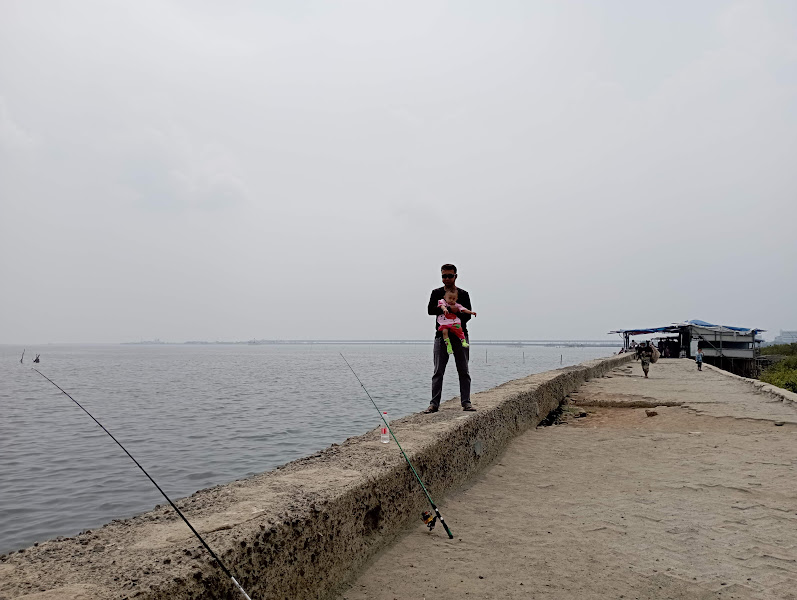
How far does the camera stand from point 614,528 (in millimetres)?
3084

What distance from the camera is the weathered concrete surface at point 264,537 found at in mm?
1576

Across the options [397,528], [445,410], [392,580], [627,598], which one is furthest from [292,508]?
[445,410]

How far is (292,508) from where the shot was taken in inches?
86.5

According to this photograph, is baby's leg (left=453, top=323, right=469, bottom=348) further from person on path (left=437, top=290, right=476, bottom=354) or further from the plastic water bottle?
the plastic water bottle

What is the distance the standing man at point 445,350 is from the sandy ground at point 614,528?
33.7 inches

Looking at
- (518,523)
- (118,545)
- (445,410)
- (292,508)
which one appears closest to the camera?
(118,545)

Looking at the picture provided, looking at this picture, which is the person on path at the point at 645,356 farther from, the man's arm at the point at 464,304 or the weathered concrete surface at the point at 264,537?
the weathered concrete surface at the point at 264,537

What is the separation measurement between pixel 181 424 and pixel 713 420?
451 inches

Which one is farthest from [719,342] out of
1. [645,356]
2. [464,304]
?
[464,304]

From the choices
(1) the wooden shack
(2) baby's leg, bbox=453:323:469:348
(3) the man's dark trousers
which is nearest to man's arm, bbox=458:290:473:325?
(2) baby's leg, bbox=453:323:469:348

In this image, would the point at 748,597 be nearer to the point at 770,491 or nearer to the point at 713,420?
the point at 770,491

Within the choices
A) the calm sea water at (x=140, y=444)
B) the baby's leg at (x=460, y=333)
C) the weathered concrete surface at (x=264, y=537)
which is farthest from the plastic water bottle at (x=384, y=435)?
the calm sea water at (x=140, y=444)

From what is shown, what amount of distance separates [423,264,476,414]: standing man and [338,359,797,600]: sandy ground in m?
0.85

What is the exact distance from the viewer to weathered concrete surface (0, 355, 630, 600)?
158 cm
